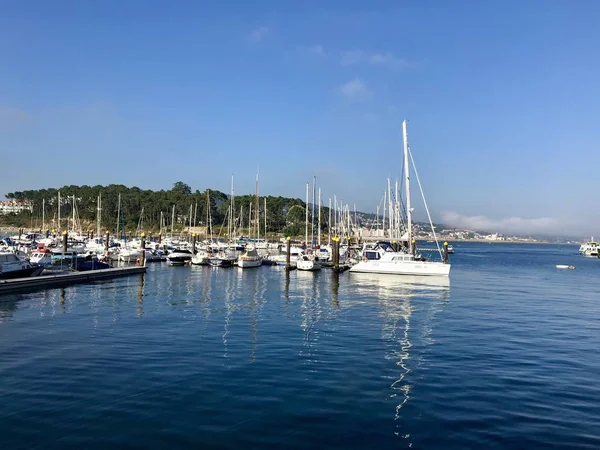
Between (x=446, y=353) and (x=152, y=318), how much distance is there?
16.9 metres

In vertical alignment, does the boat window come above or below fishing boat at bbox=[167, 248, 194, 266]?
above

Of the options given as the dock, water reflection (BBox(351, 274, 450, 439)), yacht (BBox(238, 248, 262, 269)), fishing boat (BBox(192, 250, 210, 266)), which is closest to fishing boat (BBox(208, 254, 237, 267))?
fishing boat (BBox(192, 250, 210, 266))

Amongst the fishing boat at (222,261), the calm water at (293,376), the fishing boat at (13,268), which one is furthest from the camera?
the fishing boat at (222,261)

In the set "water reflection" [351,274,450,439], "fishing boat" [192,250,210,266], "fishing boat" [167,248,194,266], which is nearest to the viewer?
"water reflection" [351,274,450,439]

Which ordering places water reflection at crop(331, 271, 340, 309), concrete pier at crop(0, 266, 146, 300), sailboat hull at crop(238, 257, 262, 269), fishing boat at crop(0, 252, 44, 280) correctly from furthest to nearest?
sailboat hull at crop(238, 257, 262, 269) < fishing boat at crop(0, 252, 44, 280) < concrete pier at crop(0, 266, 146, 300) < water reflection at crop(331, 271, 340, 309)

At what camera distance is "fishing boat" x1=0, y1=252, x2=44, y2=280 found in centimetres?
4431

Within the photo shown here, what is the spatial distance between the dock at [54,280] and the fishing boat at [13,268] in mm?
1218

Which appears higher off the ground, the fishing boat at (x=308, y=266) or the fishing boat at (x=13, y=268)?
the fishing boat at (x=13, y=268)

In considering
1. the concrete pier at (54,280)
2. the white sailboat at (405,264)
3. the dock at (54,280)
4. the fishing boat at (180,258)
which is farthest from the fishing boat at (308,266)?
the concrete pier at (54,280)

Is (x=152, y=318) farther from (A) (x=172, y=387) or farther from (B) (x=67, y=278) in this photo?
(B) (x=67, y=278)

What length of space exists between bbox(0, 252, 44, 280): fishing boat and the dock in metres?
1.22

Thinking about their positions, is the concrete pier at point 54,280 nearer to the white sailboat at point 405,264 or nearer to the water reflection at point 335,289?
the water reflection at point 335,289

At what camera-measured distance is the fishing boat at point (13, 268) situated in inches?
1745

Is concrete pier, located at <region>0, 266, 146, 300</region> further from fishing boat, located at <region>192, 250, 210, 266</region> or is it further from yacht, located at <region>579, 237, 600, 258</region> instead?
yacht, located at <region>579, 237, 600, 258</region>
